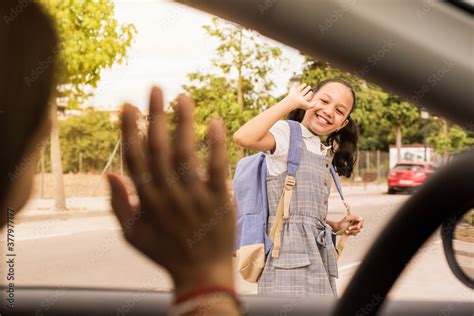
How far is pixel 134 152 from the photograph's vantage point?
1.62 feet

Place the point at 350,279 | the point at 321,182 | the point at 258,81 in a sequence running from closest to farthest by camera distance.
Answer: the point at 350,279, the point at 321,182, the point at 258,81

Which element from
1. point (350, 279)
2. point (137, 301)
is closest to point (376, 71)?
point (350, 279)

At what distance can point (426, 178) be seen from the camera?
0.59 meters

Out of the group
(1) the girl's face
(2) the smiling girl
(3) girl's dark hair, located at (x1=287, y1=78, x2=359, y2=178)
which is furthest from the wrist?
(3) girl's dark hair, located at (x1=287, y1=78, x2=359, y2=178)

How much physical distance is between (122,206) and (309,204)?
56.3 inches

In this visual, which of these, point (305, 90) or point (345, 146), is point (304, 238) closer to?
point (345, 146)

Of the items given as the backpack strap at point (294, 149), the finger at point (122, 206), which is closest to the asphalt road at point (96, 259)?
the finger at point (122, 206)

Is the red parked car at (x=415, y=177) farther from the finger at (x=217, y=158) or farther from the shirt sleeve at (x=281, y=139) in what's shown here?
the shirt sleeve at (x=281, y=139)

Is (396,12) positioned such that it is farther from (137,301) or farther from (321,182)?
(321,182)

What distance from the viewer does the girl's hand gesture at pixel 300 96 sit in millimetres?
1482

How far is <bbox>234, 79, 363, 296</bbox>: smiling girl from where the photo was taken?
1845 mm

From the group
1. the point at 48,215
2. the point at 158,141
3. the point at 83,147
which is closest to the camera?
the point at 158,141

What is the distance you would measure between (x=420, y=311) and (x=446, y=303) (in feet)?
0.33

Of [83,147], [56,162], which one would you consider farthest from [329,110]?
[56,162]
